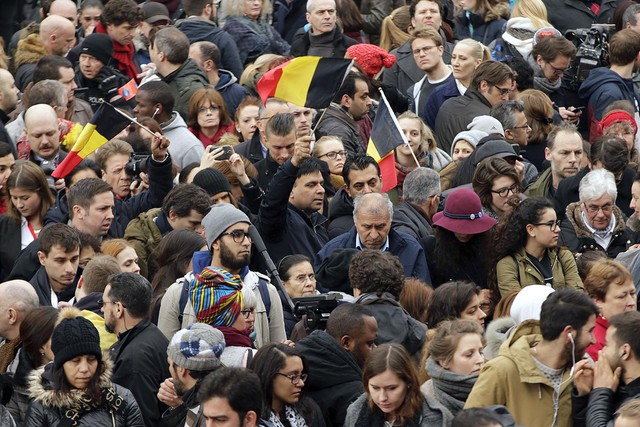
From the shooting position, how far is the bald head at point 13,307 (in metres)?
9.95

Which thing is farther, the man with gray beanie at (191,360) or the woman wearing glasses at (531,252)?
the woman wearing glasses at (531,252)

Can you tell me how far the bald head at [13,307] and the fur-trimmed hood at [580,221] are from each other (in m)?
4.16

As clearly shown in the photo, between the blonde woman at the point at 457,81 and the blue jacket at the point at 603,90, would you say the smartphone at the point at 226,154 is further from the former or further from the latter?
the blue jacket at the point at 603,90

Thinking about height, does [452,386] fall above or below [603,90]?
above

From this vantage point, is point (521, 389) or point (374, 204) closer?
point (521, 389)

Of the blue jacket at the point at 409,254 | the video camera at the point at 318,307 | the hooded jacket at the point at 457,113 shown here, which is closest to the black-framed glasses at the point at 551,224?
the blue jacket at the point at 409,254

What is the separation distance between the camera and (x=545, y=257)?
11.1m

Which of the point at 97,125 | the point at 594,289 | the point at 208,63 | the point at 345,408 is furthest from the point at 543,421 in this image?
the point at 208,63

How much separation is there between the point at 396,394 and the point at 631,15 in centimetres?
880

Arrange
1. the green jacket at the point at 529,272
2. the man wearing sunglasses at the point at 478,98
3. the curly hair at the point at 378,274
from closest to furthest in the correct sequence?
1. the curly hair at the point at 378,274
2. the green jacket at the point at 529,272
3. the man wearing sunglasses at the point at 478,98

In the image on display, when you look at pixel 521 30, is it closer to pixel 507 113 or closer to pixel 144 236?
pixel 507 113

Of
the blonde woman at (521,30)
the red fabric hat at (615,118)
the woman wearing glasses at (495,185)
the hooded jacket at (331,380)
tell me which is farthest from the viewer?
the blonde woman at (521,30)

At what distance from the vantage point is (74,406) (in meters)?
8.67

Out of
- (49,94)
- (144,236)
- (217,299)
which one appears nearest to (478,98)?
(49,94)
